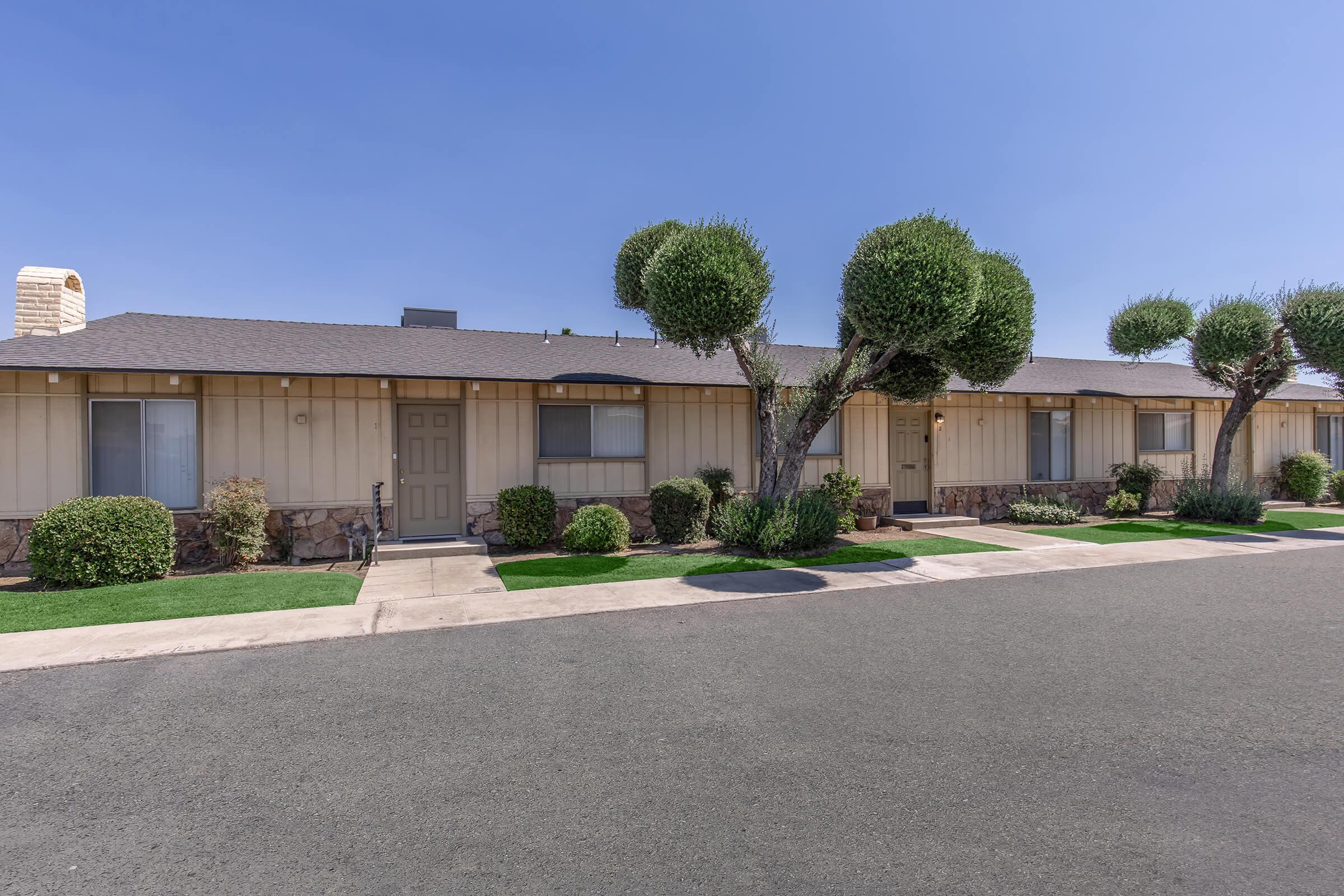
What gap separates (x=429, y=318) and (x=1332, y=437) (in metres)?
25.6

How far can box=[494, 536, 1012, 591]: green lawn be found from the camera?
8.76 meters

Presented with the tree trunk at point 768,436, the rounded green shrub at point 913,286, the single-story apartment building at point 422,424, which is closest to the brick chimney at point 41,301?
the single-story apartment building at point 422,424

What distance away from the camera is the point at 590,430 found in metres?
12.1

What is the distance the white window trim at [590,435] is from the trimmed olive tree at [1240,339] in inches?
475

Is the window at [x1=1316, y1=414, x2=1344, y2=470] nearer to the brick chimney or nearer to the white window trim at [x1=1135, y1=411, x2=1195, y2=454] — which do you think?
the white window trim at [x1=1135, y1=411, x2=1195, y2=454]

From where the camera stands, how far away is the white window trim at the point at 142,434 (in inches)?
374

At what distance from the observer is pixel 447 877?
2666mm

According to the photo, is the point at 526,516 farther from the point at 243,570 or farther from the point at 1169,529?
the point at 1169,529

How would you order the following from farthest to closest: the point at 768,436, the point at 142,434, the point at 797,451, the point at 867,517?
1. the point at 867,517
2. the point at 768,436
3. the point at 797,451
4. the point at 142,434

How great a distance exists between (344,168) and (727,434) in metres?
9.00

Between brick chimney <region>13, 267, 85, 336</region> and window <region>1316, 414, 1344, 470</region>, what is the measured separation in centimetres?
2987

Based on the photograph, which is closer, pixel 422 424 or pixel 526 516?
pixel 526 516

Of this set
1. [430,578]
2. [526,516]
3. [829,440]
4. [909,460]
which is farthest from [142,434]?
[909,460]

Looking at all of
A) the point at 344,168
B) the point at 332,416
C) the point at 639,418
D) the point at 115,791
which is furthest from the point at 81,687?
the point at 344,168
